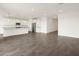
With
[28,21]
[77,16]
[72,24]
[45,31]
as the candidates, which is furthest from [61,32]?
[28,21]

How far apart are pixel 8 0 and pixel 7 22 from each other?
10230 mm

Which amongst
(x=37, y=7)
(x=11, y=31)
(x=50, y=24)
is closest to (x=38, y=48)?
(x=37, y=7)

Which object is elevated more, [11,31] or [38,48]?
[11,31]

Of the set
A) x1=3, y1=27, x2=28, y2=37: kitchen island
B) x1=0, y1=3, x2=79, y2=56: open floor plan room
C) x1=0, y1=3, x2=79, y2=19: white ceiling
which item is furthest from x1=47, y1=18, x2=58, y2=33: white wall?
x1=0, y1=3, x2=79, y2=19: white ceiling

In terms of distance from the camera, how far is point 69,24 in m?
8.73

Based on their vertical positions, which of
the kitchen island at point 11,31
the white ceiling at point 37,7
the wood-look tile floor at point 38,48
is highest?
the white ceiling at point 37,7

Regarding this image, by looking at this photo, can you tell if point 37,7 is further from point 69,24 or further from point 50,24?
point 50,24

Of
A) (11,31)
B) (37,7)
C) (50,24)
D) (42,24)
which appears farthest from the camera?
(50,24)

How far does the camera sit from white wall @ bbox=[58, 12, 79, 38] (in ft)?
26.6

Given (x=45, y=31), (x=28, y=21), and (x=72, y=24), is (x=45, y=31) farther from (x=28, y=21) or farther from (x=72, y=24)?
(x=72, y=24)

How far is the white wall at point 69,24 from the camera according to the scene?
8.09m

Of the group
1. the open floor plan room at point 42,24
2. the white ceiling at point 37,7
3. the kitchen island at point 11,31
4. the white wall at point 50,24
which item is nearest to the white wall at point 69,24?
the open floor plan room at point 42,24

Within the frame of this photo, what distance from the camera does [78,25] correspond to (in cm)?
793

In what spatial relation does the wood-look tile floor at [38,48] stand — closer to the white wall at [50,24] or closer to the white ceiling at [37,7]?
the white ceiling at [37,7]
